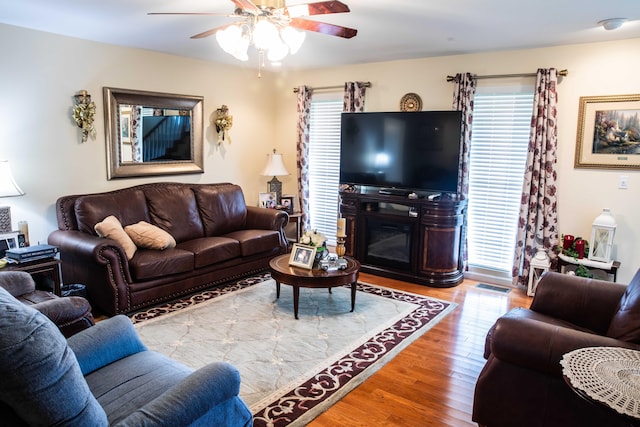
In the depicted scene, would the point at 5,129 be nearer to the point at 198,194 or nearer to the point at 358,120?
the point at 198,194

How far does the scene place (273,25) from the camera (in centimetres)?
274

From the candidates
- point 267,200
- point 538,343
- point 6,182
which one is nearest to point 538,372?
point 538,343

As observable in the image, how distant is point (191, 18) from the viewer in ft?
12.0

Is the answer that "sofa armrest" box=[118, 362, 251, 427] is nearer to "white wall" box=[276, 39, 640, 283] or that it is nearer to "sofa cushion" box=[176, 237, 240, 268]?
"sofa cushion" box=[176, 237, 240, 268]

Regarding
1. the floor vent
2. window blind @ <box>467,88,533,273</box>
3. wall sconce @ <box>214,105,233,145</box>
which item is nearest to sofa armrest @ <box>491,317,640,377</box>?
the floor vent

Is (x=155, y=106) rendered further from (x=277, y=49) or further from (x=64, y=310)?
(x=64, y=310)

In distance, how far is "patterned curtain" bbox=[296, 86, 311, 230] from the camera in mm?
6211

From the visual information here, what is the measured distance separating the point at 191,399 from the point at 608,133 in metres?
4.46

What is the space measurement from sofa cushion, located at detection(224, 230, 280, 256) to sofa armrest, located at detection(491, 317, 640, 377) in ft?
10.4

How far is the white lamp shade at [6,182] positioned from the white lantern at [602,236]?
5.25 metres

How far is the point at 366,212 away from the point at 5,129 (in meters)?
3.78

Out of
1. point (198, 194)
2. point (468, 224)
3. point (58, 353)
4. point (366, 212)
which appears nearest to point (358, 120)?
point (366, 212)

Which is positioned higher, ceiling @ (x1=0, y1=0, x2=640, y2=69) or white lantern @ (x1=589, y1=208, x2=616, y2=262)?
ceiling @ (x1=0, y1=0, x2=640, y2=69)

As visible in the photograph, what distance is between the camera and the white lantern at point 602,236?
4.17m
